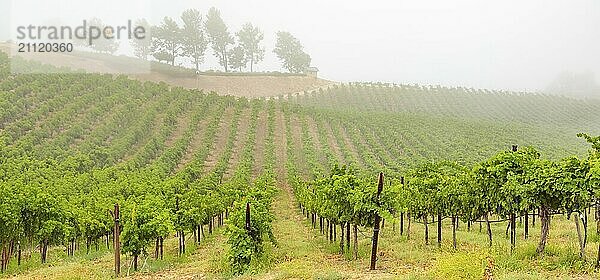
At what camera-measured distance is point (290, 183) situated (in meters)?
45.5

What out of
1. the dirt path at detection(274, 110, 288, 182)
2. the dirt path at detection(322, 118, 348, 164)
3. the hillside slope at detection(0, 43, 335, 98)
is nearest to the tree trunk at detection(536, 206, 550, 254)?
the dirt path at detection(274, 110, 288, 182)

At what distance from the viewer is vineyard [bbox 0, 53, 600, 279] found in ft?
53.7

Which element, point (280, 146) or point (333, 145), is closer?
point (280, 146)

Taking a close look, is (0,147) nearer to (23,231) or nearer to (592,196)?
(23,231)

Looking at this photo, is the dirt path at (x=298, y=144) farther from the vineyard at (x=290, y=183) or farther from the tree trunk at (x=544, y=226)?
the tree trunk at (x=544, y=226)

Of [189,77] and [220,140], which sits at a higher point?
[189,77]

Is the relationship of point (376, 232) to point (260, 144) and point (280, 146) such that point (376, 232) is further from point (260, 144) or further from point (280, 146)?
point (260, 144)

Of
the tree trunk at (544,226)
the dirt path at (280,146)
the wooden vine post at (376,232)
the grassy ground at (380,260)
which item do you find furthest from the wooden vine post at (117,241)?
the dirt path at (280,146)

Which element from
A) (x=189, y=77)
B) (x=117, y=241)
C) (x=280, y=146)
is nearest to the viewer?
(x=117, y=241)

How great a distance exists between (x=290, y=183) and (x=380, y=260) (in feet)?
90.3

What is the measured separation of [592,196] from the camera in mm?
14039

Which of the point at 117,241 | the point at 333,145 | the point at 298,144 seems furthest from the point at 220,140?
the point at 117,241

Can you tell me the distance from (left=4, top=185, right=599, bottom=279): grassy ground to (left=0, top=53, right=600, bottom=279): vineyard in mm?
105

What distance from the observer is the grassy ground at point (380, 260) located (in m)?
13.9
